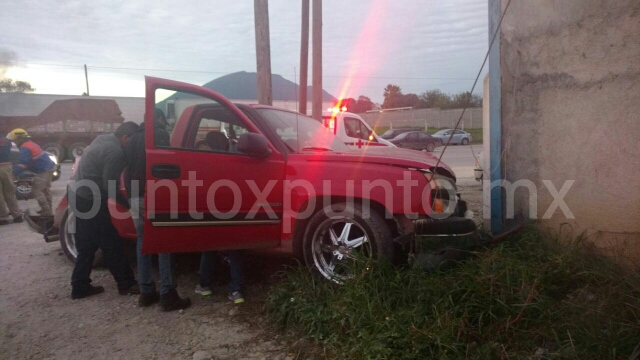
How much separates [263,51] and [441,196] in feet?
17.4

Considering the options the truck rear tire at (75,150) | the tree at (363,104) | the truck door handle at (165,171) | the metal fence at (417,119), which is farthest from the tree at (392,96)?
the truck door handle at (165,171)

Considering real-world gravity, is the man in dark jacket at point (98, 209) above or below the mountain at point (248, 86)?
below

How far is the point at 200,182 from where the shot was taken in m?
4.13

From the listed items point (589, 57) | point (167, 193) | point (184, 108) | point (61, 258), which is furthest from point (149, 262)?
point (589, 57)

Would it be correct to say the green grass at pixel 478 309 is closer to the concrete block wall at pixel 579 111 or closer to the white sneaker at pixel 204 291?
the concrete block wall at pixel 579 111

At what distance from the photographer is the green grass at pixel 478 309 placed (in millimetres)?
3004

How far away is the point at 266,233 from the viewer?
426cm

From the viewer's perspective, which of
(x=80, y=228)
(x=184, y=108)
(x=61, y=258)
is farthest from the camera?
(x=61, y=258)

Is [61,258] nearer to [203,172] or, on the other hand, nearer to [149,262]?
[149,262]

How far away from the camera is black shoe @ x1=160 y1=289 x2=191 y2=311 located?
4.27 m

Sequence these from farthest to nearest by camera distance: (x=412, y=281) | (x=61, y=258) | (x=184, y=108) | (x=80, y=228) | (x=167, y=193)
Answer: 1. (x=61, y=258)
2. (x=80, y=228)
3. (x=184, y=108)
4. (x=167, y=193)
5. (x=412, y=281)

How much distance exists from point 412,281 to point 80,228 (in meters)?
3.09

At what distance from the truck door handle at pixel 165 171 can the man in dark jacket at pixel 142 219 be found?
181 mm

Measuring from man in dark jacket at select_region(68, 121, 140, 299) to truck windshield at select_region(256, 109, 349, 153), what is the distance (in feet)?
4.25
